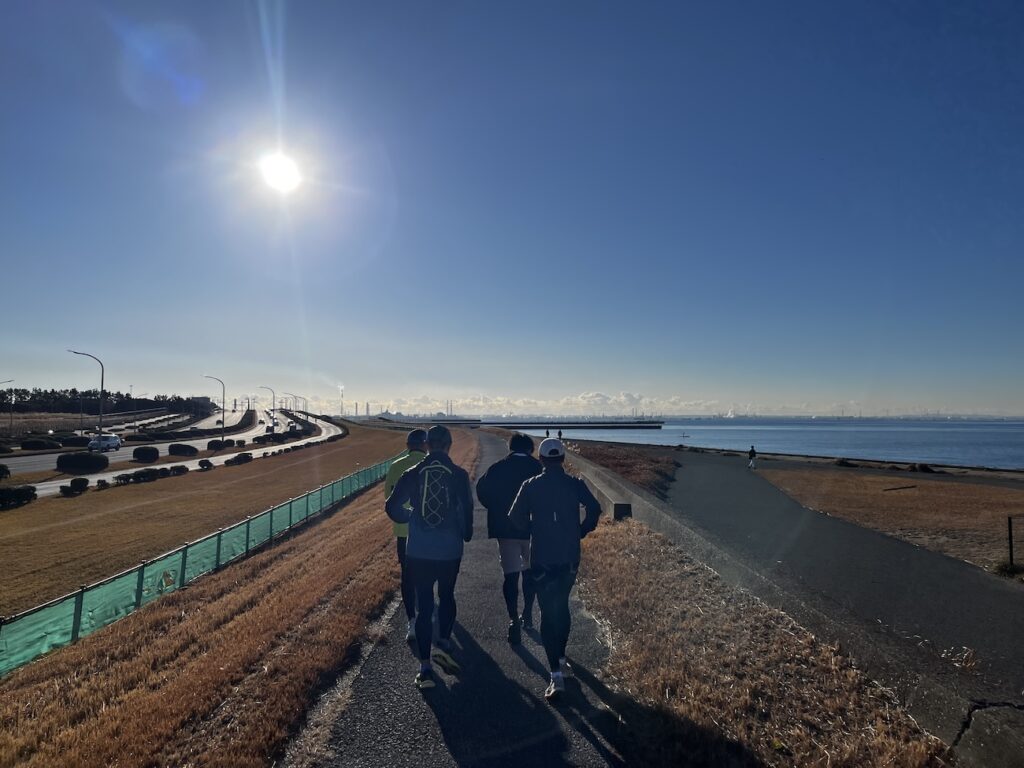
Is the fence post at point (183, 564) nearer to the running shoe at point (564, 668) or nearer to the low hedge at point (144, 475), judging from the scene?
the running shoe at point (564, 668)

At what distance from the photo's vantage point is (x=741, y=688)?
4.23 metres

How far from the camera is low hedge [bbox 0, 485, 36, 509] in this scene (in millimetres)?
23130

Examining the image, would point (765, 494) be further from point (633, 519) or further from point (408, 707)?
→ point (408, 707)

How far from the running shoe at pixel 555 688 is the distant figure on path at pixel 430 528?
93 centimetres

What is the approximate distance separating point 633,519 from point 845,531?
703 cm

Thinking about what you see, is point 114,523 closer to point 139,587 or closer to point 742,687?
point 139,587

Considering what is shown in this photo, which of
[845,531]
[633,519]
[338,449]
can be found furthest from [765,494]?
[338,449]

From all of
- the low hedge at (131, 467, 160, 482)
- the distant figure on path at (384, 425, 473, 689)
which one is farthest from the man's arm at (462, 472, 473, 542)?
the low hedge at (131, 467, 160, 482)

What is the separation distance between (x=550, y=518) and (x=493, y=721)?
59.4 inches

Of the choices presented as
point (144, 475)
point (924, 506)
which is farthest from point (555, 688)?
point (144, 475)

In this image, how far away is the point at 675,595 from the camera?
652 cm

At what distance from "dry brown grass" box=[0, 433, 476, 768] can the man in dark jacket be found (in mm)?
1605

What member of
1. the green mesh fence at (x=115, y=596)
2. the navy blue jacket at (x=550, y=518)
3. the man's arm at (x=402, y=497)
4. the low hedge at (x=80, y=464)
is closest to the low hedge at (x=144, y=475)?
the low hedge at (x=80, y=464)

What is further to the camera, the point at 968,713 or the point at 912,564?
the point at 912,564
